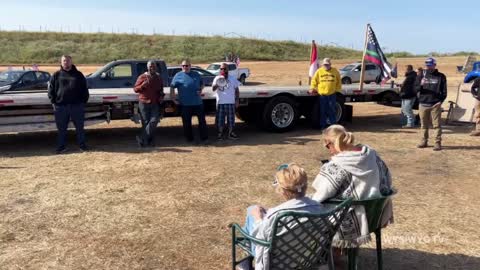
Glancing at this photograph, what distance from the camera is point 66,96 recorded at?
9.19 metres

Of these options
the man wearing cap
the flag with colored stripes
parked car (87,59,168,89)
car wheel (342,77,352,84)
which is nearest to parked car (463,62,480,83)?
the flag with colored stripes

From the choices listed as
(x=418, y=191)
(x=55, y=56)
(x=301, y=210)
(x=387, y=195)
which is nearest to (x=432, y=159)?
(x=418, y=191)

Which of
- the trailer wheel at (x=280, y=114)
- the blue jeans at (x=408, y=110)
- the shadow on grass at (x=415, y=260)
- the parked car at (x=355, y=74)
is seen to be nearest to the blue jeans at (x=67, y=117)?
the trailer wheel at (x=280, y=114)

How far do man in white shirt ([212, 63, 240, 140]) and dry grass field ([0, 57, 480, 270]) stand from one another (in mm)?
493

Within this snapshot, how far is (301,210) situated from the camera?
3443 millimetres

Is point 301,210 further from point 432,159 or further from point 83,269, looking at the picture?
point 432,159

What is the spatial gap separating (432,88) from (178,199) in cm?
540

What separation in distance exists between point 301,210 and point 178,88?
7.12m

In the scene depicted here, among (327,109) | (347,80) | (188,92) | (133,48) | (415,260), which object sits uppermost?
(133,48)

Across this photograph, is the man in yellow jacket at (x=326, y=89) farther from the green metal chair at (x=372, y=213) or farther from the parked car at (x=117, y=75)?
the green metal chair at (x=372, y=213)

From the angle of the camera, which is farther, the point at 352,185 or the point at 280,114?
the point at 280,114

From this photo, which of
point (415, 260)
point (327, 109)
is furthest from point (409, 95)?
point (415, 260)

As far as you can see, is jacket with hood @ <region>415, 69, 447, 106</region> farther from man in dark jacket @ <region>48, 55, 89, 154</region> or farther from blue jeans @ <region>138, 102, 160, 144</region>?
man in dark jacket @ <region>48, 55, 89, 154</region>

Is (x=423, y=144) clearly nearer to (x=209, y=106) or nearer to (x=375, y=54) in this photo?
(x=375, y=54)
